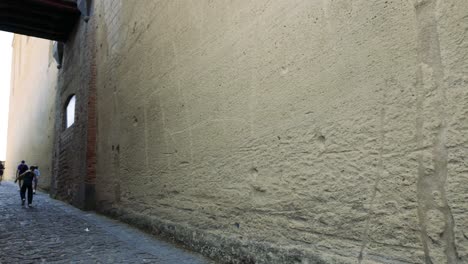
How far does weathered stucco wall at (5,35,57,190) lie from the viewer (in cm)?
1543

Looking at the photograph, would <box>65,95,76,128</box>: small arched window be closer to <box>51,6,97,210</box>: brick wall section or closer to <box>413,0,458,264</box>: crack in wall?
<box>51,6,97,210</box>: brick wall section

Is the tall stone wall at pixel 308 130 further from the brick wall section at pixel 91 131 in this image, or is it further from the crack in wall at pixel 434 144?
the brick wall section at pixel 91 131

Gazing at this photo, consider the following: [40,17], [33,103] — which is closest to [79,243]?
[40,17]

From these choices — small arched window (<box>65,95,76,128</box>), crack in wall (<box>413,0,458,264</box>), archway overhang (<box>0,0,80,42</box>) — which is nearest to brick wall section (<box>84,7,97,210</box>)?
archway overhang (<box>0,0,80,42</box>)

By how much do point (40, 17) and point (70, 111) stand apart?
2.61 m

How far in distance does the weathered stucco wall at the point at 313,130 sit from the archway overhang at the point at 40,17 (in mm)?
6016

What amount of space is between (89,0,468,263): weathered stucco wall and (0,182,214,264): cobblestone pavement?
321mm

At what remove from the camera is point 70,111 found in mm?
11328

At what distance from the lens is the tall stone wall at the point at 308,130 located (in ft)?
6.80

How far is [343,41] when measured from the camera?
263 centimetres

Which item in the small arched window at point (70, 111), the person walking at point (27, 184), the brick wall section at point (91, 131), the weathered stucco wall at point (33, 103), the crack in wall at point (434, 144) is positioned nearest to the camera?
the crack in wall at point (434, 144)

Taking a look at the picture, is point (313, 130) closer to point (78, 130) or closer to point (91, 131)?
point (91, 131)

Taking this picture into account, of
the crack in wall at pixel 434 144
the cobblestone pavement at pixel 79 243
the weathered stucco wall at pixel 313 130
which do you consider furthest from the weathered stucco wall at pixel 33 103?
the crack in wall at pixel 434 144

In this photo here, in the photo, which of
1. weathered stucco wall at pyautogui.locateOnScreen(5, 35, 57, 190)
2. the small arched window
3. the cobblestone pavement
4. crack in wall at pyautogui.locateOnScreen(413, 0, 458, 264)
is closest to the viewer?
crack in wall at pyautogui.locateOnScreen(413, 0, 458, 264)
